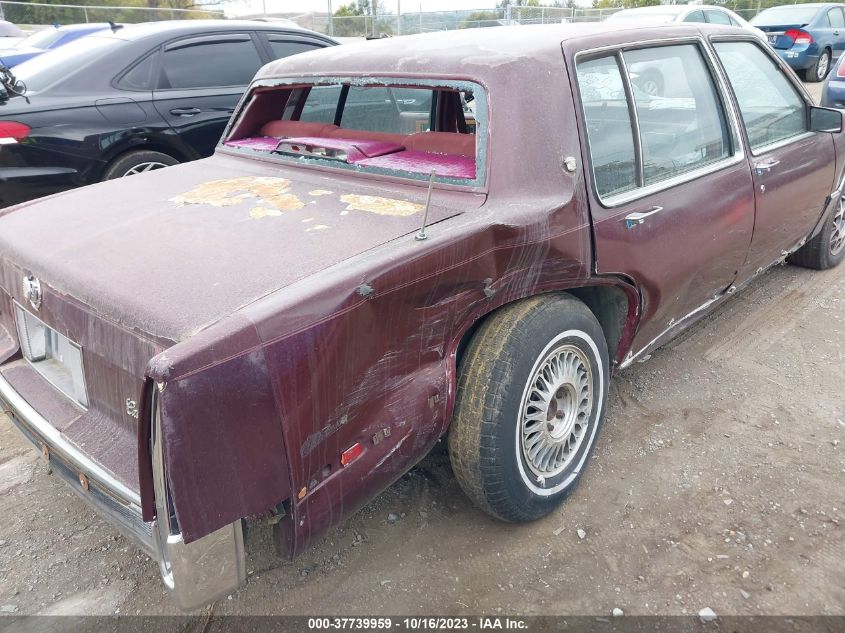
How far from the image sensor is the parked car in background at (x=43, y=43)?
8086 millimetres

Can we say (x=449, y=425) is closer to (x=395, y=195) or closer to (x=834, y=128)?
(x=395, y=195)

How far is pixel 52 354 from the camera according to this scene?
2246 millimetres

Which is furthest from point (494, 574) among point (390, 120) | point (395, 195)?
point (390, 120)

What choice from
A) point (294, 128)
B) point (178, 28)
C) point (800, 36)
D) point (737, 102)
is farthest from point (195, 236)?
point (800, 36)

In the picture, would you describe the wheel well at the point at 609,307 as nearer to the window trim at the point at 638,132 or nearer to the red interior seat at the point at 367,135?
the window trim at the point at 638,132

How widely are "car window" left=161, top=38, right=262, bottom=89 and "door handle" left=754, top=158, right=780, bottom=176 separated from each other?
14.0 feet

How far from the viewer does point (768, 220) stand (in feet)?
11.1

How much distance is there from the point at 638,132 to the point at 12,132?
4074mm

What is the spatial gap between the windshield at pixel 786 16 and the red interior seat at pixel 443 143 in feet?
43.1

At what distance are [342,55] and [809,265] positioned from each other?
3.69m

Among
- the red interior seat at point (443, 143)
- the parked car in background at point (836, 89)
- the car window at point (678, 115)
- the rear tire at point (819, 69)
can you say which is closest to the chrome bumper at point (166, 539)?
the red interior seat at point (443, 143)

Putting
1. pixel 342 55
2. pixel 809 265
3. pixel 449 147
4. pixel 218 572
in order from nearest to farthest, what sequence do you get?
pixel 218 572 → pixel 449 147 → pixel 342 55 → pixel 809 265

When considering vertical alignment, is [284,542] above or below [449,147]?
below

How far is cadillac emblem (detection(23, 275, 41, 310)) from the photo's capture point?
2.08m
